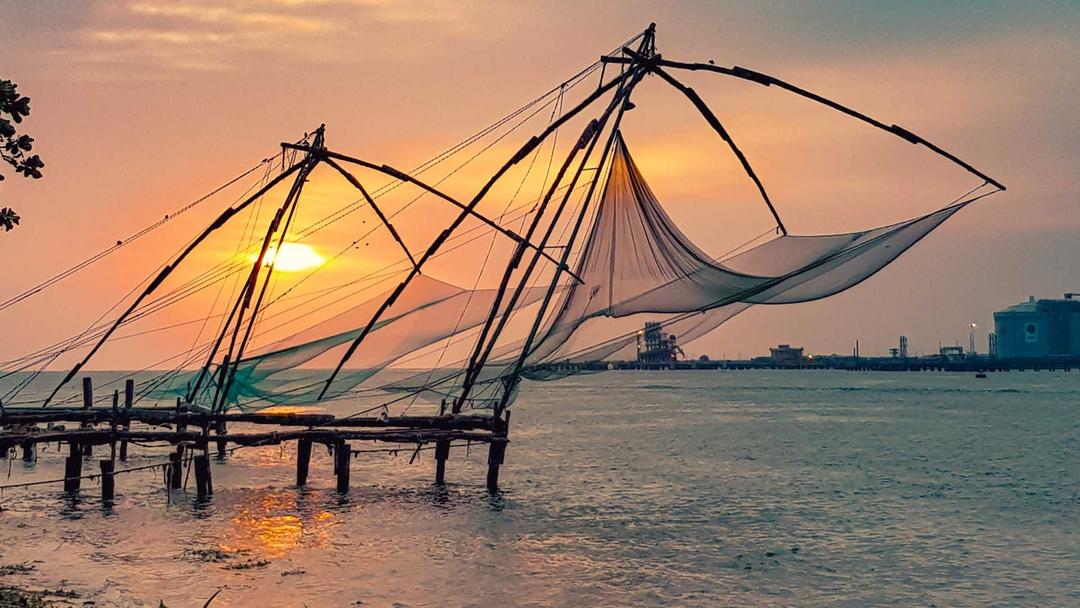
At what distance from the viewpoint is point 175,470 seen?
72.1ft

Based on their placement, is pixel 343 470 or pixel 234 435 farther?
pixel 343 470

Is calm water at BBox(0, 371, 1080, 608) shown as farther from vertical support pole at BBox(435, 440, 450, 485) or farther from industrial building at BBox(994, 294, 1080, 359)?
industrial building at BBox(994, 294, 1080, 359)

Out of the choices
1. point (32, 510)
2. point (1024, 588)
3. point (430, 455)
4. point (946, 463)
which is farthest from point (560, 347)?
point (946, 463)

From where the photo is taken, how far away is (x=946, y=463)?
35.6 metres

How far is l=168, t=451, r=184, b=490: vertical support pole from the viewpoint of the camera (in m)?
21.1

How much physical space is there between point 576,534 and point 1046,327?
467ft

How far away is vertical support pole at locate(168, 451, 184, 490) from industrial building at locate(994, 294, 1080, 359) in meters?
143

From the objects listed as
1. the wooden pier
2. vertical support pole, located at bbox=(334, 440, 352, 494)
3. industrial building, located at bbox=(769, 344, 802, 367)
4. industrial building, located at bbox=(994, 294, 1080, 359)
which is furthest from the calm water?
industrial building, located at bbox=(769, 344, 802, 367)

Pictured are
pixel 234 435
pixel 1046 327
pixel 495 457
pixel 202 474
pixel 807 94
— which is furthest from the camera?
pixel 1046 327

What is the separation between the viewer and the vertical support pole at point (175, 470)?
2112cm

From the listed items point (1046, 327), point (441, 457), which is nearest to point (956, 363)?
point (1046, 327)

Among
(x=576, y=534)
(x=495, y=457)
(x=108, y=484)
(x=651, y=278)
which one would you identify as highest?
(x=651, y=278)

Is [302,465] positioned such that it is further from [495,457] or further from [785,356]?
[785,356]

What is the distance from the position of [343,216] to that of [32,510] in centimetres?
899
